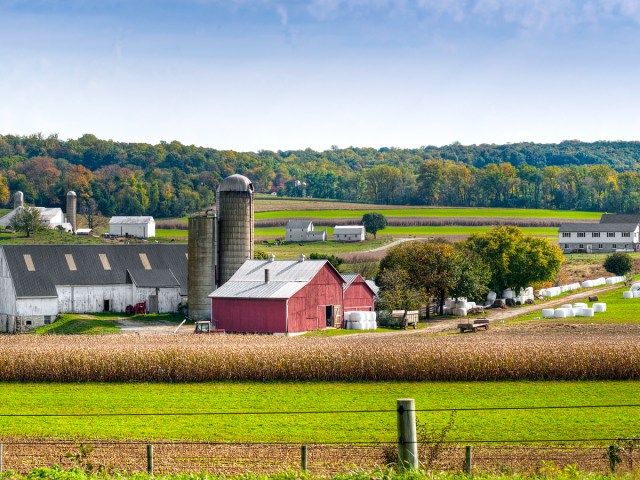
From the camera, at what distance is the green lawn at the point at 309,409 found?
1152 inches

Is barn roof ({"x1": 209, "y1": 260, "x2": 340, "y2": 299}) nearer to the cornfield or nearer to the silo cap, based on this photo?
the silo cap

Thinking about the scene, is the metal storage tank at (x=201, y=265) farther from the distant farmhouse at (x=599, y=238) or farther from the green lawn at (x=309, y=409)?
the distant farmhouse at (x=599, y=238)

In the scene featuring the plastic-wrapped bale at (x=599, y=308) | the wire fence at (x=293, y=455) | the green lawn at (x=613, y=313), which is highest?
the wire fence at (x=293, y=455)

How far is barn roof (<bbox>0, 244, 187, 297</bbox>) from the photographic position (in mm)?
68500

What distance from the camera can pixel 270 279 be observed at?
214 feet

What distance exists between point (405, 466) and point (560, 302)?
218 feet

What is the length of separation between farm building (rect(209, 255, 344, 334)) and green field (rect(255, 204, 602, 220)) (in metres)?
102

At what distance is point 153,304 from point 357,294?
13.7 meters

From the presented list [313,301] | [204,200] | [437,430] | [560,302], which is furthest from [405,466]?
[204,200]

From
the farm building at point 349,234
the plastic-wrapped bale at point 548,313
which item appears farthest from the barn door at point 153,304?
the farm building at point 349,234

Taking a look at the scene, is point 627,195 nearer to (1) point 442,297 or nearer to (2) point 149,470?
(1) point 442,297

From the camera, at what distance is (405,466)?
16.6 m

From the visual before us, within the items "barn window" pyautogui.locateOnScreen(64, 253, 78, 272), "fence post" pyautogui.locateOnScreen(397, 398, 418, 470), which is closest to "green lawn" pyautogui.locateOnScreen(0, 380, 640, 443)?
"fence post" pyautogui.locateOnScreen(397, 398, 418, 470)

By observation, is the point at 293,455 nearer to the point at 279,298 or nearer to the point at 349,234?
the point at 279,298
